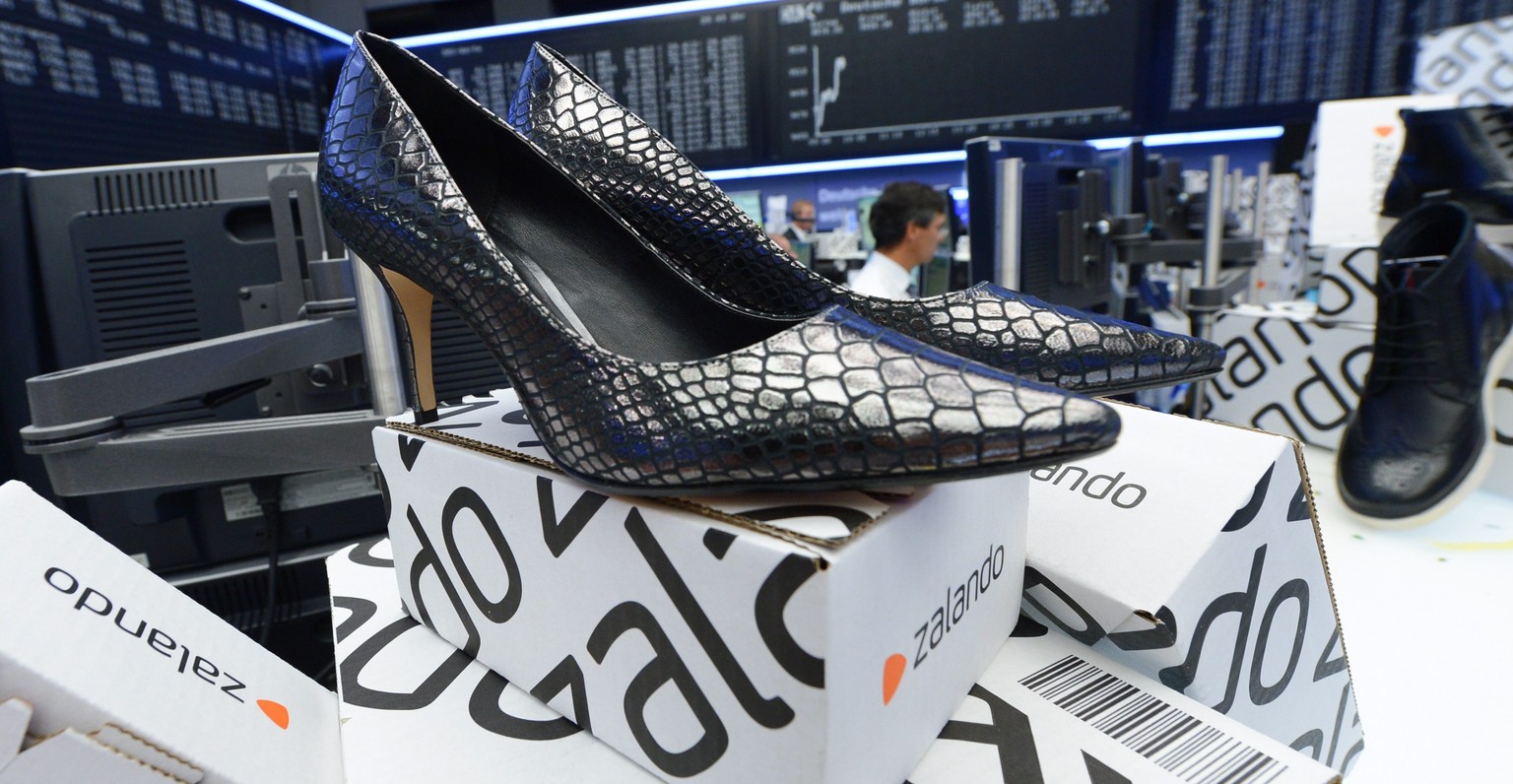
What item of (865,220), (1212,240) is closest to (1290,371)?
(1212,240)

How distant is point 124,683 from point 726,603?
265mm

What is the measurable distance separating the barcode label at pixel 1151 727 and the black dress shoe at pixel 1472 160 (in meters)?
1.07

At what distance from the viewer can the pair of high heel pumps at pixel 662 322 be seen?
32 cm

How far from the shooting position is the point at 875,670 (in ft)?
1.03

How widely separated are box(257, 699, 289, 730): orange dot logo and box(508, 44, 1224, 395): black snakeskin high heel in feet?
1.19

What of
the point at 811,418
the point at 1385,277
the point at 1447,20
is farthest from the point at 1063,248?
the point at 1447,20

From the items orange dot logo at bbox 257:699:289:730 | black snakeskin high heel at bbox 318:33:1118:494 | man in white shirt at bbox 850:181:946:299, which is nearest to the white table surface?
black snakeskin high heel at bbox 318:33:1118:494

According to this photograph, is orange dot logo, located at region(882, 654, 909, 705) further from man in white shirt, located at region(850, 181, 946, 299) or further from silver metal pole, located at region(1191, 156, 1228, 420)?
man in white shirt, located at region(850, 181, 946, 299)

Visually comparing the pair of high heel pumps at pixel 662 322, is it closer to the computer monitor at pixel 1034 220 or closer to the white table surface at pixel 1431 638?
the white table surface at pixel 1431 638

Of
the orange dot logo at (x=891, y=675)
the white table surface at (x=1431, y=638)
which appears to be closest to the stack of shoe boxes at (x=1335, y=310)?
the white table surface at (x=1431, y=638)

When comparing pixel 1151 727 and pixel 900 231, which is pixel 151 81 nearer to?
pixel 900 231

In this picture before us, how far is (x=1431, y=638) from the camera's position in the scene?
0.75 meters

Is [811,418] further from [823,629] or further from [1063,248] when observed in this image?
[1063,248]

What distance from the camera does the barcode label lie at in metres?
0.35
